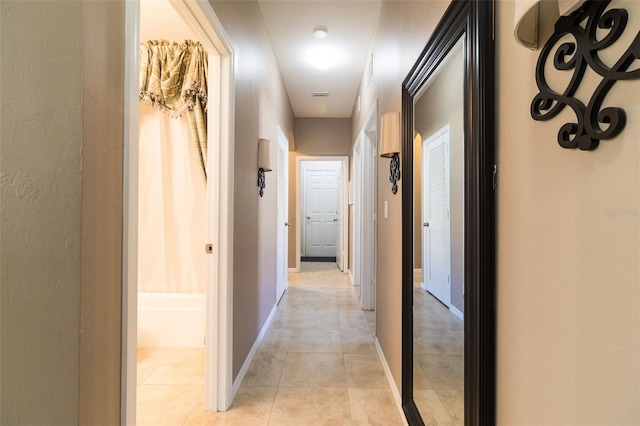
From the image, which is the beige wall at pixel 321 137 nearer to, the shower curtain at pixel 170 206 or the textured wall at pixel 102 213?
the shower curtain at pixel 170 206

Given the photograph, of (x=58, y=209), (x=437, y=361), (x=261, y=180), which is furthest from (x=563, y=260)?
(x=261, y=180)

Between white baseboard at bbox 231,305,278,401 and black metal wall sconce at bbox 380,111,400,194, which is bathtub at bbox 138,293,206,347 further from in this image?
black metal wall sconce at bbox 380,111,400,194

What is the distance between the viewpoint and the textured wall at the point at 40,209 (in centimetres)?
63

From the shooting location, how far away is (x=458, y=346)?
1009 millimetres

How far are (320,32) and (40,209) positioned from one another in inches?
110

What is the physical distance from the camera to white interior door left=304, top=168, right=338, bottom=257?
7.47 m

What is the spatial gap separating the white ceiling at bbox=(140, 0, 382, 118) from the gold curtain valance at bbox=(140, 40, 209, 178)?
0.11 meters

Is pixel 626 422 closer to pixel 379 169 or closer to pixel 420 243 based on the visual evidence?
pixel 420 243

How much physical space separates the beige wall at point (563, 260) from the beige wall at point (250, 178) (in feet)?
4.96

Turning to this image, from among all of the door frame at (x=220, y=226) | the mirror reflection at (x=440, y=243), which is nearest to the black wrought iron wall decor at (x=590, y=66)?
the mirror reflection at (x=440, y=243)

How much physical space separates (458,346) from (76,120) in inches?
51.5

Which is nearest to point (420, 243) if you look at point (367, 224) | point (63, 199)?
point (63, 199)

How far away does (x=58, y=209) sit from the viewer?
2.34 ft

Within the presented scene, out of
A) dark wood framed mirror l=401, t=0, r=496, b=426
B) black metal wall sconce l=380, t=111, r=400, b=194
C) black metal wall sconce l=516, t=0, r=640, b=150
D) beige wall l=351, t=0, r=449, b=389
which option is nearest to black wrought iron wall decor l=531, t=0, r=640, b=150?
black metal wall sconce l=516, t=0, r=640, b=150
